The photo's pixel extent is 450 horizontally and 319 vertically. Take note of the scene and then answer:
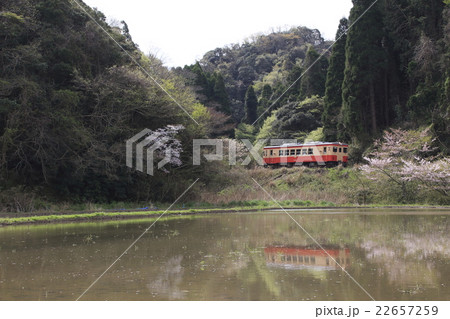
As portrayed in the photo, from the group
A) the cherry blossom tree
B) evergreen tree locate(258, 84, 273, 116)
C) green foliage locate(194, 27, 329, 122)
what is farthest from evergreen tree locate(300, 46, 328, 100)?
the cherry blossom tree

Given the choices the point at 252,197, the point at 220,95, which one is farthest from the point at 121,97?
the point at 220,95

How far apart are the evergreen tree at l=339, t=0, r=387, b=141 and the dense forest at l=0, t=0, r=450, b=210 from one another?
2.7 inches

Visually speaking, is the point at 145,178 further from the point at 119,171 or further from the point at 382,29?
the point at 382,29

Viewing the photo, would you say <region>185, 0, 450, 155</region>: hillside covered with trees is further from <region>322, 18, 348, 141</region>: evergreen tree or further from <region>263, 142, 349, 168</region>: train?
<region>263, 142, 349, 168</region>: train

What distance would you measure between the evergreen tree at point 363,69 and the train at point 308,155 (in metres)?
1.85

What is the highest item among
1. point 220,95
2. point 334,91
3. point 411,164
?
point 220,95

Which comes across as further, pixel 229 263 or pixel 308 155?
pixel 308 155

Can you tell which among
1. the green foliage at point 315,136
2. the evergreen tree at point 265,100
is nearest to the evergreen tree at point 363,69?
the green foliage at point 315,136

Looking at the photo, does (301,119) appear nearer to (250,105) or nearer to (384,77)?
(384,77)

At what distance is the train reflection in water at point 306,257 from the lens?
26.8 ft

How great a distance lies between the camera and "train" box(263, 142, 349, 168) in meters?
32.7

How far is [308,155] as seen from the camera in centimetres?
3472

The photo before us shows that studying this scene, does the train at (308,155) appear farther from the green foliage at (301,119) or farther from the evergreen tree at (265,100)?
the evergreen tree at (265,100)

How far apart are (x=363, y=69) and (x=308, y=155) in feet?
23.6
